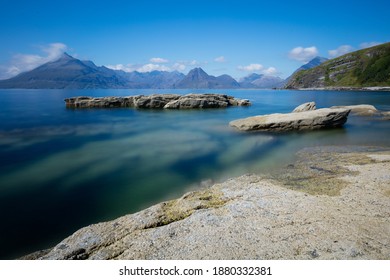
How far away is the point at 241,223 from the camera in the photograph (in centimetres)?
1106

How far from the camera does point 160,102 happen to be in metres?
86.8

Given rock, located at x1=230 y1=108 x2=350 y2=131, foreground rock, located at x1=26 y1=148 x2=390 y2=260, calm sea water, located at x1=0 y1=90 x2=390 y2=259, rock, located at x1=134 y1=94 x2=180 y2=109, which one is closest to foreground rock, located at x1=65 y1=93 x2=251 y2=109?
rock, located at x1=134 y1=94 x2=180 y2=109

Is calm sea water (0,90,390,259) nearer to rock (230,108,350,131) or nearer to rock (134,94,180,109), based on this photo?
rock (230,108,350,131)

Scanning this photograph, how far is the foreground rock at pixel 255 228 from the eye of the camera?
9.25 m

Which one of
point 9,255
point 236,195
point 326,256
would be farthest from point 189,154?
point 326,256

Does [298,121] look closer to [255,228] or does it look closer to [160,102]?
[255,228]

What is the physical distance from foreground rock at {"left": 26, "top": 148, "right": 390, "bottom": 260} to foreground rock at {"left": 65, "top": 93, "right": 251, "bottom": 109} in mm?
70384

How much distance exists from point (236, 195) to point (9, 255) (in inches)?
466

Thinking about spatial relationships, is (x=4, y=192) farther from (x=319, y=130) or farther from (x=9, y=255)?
(x=319, y=130)

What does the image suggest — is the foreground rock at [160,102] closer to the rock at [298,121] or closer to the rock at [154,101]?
the rock at [154,101]

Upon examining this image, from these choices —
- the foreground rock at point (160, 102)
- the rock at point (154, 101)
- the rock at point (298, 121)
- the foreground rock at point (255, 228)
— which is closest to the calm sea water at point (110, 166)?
the rock at point (298, 121)

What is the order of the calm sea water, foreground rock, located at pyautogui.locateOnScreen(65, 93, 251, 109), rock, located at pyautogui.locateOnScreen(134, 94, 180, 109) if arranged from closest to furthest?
1. the calm sea water
2. foreground rock, located at pyautogui.locateOnScreen(65, 93, 251, 109)
3. rock, located at pyautogui.locateOnScreen(134, 94, 180, 109)

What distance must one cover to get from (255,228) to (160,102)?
3121 inches

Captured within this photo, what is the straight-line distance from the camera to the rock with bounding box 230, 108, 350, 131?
38.9 m
